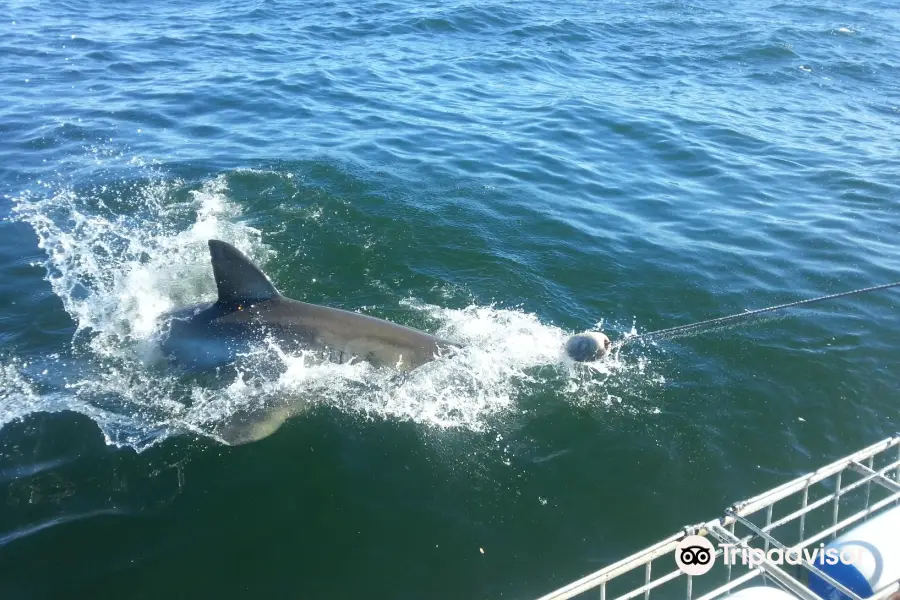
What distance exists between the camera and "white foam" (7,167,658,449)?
7312 mm

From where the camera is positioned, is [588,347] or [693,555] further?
[588,347]

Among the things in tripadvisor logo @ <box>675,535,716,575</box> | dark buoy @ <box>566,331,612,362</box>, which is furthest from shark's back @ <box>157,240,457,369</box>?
tripadvisor logo @ <box>675,535,716,575</box>

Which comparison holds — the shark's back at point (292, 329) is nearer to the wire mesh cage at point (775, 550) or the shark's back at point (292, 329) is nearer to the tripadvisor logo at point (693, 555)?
the wire mesh cage at point (775, 550)

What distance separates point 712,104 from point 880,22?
16859 mm

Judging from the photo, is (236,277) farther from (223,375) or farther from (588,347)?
Answer: (588,347)

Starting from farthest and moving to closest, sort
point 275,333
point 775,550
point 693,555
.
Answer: point 275,333 < point 775,550 < point 693,555

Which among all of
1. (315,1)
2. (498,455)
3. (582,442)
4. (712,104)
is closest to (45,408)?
(498,455)

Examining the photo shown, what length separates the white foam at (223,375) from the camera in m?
7.31

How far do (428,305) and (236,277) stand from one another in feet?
9.98

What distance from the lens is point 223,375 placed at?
301 inches

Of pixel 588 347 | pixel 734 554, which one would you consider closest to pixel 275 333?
pixel 588 347

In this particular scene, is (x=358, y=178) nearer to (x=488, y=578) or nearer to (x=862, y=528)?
(x=488, y=578)

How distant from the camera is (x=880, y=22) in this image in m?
28.9

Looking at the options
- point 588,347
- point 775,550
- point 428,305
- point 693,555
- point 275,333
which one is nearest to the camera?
point 693,555
